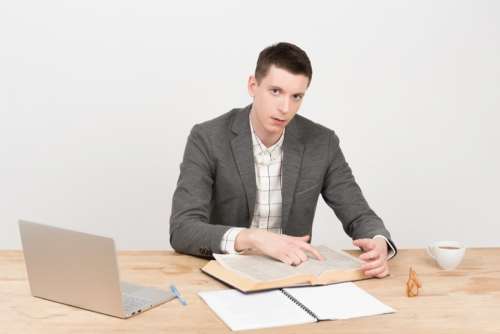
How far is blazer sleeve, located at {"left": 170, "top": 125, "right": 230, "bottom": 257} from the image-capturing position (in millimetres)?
2055

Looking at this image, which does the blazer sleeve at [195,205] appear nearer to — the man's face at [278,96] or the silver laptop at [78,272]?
the man's face at [278,96]

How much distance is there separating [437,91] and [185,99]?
1.47 meters

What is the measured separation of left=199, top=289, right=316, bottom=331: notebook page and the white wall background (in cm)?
214

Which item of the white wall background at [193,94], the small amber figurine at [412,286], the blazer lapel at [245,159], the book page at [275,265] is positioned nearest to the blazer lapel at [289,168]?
the blazer lapel at [245,159]

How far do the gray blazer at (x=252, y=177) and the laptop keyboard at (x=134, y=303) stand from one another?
64cm

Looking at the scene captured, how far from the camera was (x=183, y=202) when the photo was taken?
2.26 meters

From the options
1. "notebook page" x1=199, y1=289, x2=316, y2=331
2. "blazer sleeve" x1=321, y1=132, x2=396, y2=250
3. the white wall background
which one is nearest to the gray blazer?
"blazer sleeve" x1=321, y1=132, x2=396, y2=250

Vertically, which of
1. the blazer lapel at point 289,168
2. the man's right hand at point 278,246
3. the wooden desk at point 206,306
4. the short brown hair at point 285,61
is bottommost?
the wooden desk at point 206,306

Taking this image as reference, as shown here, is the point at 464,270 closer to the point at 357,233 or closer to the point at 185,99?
the point at 357,233

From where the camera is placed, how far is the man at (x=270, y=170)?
2.27 metres

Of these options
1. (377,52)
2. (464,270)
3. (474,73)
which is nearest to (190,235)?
(464,270)

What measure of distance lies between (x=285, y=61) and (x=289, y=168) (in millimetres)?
419

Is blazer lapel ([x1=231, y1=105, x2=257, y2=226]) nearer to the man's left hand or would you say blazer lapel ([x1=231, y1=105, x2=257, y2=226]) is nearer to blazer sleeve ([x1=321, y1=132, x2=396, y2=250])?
blazer sleeve ([x1=321, y1=132, x2=396, y2=250])

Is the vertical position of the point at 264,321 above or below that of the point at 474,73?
below
